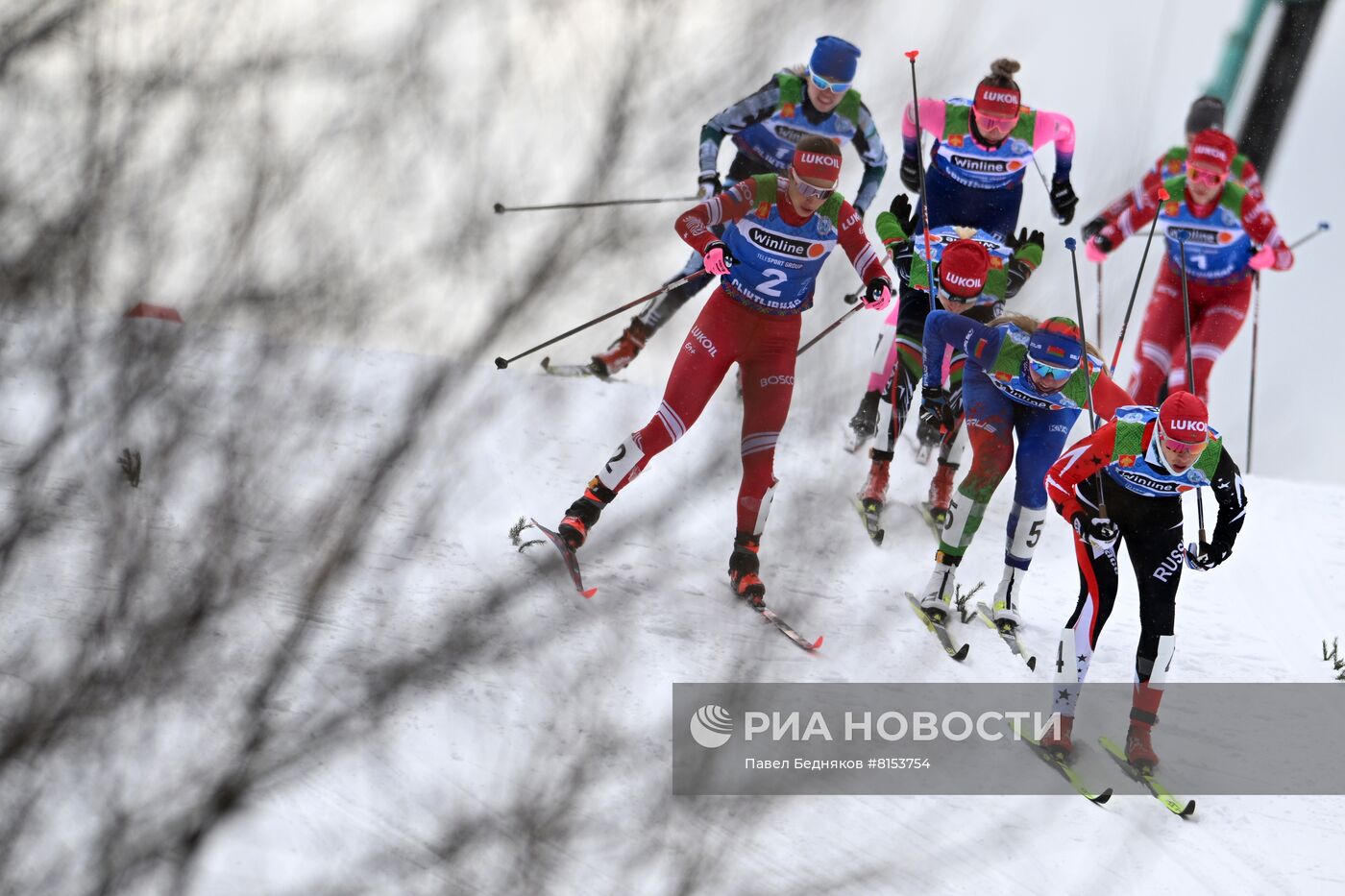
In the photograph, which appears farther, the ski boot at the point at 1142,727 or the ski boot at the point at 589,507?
the ski boot at the point at 589,507

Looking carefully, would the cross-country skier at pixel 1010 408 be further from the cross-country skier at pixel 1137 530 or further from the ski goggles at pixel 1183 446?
the ski goggles at pixel 1183 446

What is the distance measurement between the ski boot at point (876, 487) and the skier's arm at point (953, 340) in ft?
3.40

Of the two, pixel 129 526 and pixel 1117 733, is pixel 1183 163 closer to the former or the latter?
pixel 1117 733

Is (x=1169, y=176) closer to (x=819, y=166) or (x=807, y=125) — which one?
(x=807, y=125)

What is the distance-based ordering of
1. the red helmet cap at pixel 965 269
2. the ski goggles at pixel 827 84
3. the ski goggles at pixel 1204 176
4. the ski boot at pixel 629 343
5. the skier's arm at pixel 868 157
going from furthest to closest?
the ski goggles at pixel 1204 176 → the ski boot at pixel 629 343 → the skier's arm at pixel 868 157 → the ski goggles at pixel 827 84 → the red helmet cap at pixel 965 269

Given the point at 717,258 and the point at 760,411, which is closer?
the point at 717,258

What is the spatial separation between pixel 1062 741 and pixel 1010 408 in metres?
1.76

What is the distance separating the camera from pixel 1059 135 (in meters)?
8.61

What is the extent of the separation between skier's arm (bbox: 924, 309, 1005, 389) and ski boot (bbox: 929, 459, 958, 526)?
126 centimetres

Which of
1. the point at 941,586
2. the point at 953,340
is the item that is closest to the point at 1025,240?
the point at 953,340

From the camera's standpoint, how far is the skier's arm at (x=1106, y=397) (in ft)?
23.5

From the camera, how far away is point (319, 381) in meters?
3.16

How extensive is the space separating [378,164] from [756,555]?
4358 millimetres

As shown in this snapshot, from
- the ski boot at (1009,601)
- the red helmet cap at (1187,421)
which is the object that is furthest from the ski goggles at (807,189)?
the ski boot at (1009,601)
